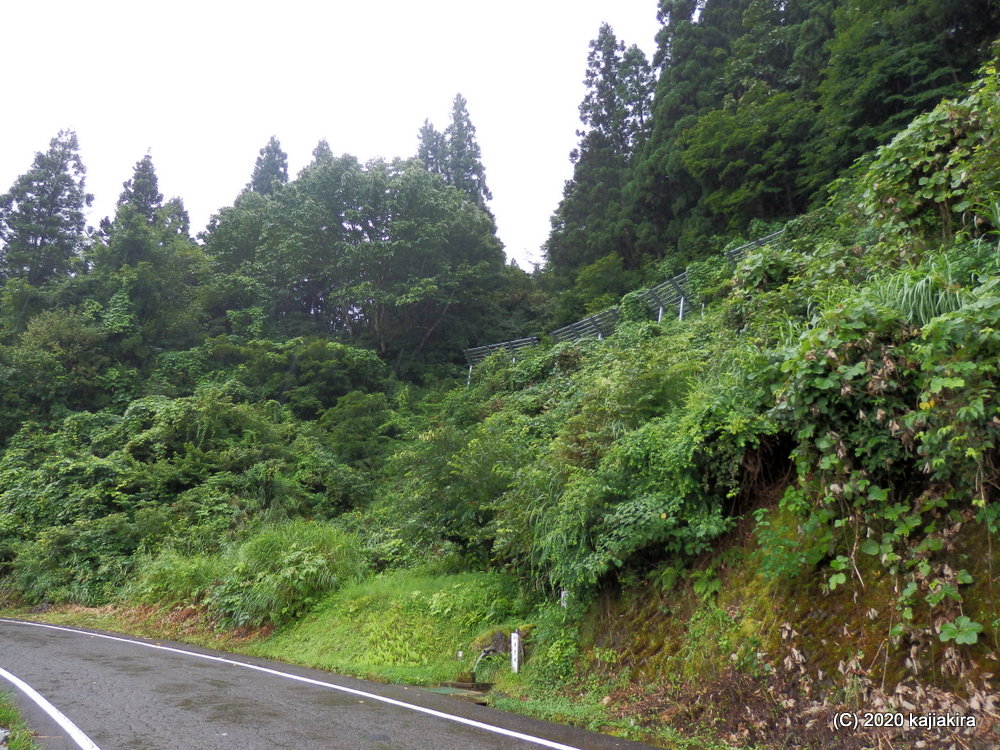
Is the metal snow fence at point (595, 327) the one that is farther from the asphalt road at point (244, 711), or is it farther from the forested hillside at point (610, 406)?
the asphalt road at point (244, 711)

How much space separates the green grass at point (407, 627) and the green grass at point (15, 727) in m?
4.36

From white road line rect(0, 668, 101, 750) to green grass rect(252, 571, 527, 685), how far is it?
3.83 m

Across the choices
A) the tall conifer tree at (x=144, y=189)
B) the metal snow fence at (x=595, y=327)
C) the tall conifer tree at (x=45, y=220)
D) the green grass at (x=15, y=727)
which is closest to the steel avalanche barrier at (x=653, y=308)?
the metal snow fence at (x=595, y=327)

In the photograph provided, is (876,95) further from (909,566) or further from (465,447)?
(909,566)

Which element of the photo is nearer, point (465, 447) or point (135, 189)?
point (465, 447)

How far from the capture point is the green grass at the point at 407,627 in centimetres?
954

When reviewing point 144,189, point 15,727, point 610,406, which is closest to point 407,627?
point 610,406

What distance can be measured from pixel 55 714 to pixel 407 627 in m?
4.88

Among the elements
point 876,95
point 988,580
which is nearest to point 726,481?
point 988,580

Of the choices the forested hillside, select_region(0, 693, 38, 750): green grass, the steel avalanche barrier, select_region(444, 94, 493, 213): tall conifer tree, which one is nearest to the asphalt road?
select_region(0, 693, 38, 750): green grass

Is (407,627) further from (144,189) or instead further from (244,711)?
(144,189)

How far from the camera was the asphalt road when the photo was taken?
578 centimetres

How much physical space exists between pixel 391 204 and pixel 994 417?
92.3 ft

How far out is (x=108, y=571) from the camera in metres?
16.7
